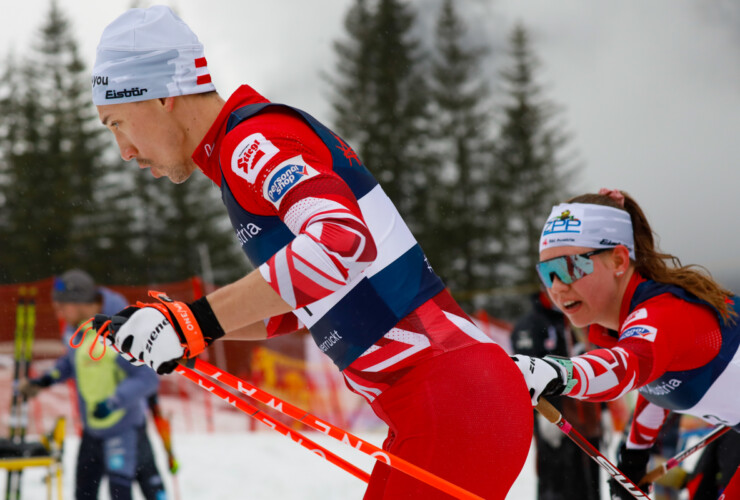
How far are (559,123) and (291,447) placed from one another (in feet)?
83.9

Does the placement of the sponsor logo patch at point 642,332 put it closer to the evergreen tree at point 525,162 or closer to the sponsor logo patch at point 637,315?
the sponsor logo patch at point 637,315

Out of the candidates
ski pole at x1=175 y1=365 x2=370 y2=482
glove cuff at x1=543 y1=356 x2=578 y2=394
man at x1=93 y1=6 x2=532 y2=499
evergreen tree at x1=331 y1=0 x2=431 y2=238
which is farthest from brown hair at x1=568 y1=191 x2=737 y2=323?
evergreen tree at x1=331 y1=0 x2=431 y2=238

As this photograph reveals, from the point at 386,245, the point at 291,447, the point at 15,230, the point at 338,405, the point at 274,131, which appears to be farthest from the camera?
the point at 15,230

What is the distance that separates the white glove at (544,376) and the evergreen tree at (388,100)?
2612cm

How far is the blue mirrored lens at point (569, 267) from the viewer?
8.34 feet

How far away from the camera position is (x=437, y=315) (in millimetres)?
1760

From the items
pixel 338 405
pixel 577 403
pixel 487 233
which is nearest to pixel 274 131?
pixel 577 403

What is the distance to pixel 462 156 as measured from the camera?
30.2m

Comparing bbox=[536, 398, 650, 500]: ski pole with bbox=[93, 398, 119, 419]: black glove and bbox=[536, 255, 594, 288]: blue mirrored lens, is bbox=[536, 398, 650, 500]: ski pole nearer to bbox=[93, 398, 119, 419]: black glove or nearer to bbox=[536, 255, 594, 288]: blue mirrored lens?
bbox=[536, 255, 594, 288]: blue mirrored lens

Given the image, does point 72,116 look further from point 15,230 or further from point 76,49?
point 15,230

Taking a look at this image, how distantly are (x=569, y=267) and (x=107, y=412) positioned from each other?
3.81 m

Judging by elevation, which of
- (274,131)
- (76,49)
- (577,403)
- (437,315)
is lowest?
(577,403)

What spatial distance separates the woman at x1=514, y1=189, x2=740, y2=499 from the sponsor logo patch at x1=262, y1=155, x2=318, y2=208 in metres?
0.83

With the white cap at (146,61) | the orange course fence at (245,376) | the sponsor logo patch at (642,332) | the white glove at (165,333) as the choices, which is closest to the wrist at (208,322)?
the white glove at (165,333)
